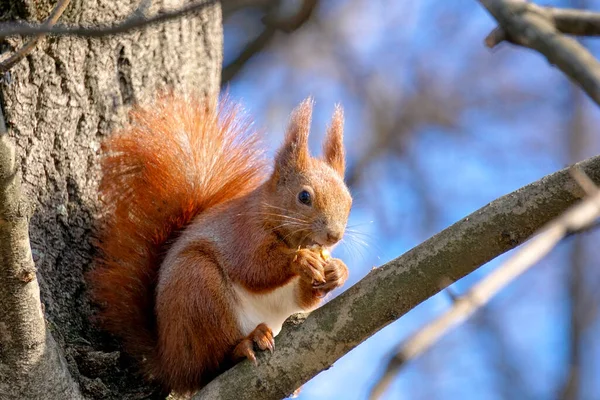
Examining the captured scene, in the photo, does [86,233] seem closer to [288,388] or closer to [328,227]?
[328,227]

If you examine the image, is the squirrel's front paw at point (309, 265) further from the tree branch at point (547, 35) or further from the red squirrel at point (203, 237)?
the tree branch at point (547, 35)

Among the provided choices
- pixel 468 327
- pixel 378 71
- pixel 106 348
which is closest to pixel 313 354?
pixel 106 348

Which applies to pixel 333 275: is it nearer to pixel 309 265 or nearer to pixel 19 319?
pixel 309 265

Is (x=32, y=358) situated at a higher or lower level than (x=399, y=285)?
higher

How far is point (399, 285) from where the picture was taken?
1650mm

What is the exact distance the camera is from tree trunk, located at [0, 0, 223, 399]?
206cm

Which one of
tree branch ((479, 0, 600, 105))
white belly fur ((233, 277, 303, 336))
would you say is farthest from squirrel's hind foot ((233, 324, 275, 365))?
tree branch ((479, 0, 600, 105))

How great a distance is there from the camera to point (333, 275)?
2.16 metres

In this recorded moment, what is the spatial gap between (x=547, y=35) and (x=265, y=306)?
128cm

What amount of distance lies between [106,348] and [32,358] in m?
0.52

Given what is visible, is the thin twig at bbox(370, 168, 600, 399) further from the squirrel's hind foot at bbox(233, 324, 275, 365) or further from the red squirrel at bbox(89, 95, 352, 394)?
the red squirrel at bbox(89, 95, 352, 394)

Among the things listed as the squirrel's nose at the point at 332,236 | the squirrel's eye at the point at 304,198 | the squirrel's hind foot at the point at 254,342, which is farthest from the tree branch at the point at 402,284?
the squirrel's eye at the point at 304,198

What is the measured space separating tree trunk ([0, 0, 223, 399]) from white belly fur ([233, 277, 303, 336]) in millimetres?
323

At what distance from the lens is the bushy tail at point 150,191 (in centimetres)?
221
